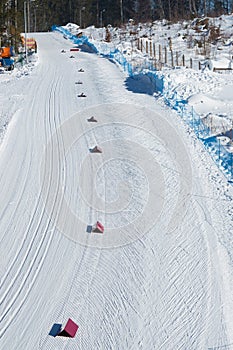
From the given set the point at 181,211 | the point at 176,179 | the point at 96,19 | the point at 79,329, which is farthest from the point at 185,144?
the point at 96,19

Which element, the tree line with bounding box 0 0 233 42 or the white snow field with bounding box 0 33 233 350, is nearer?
the white snow field with bounding box 0 33 233 350

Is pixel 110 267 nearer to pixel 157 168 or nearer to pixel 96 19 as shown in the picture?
pixel 157 168

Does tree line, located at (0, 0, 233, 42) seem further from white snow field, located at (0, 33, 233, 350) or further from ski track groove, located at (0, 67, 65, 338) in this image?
ski track groove, located at (0, 67, 65, 338)

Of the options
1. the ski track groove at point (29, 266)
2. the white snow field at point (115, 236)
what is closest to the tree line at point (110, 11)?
the white snow field at point (115, 236)

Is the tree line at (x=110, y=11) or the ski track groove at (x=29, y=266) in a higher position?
the tree line at (x=110, y=11)

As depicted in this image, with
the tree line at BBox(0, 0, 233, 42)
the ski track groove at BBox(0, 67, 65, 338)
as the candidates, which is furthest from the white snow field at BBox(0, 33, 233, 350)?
the tree line at BBox(0, 0, 233, 42)

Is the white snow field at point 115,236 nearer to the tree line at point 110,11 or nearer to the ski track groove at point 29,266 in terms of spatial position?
the ski track groove at point 29,266
